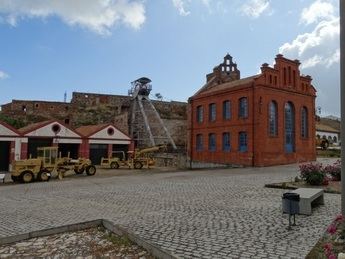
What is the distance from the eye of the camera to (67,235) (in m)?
8.70

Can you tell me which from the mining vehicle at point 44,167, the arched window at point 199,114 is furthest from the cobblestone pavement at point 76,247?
the arched window at point 199,114

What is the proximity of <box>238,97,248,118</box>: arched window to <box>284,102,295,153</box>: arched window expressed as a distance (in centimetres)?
409

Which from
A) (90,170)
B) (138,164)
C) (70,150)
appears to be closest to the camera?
(90,170)

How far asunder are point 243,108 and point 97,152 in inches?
722

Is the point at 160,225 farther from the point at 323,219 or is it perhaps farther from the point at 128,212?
the point at 323,219

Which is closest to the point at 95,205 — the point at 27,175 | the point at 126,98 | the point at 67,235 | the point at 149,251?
the point at 67,235

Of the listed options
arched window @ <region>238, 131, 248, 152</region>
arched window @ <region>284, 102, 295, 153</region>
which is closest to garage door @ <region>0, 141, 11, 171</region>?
arched window @ <region>238, 131, 248, 152</region>

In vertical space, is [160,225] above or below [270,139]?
below

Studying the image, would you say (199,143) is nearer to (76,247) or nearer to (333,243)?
(76,247)

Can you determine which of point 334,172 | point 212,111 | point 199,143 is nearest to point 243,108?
point 212,111

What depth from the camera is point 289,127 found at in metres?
35.6

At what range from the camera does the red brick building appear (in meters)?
32.8

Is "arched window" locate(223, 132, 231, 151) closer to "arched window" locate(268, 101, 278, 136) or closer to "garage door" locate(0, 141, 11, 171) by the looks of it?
"arched window" locate(268, 101, 278, 136)

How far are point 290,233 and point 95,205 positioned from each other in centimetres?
671
